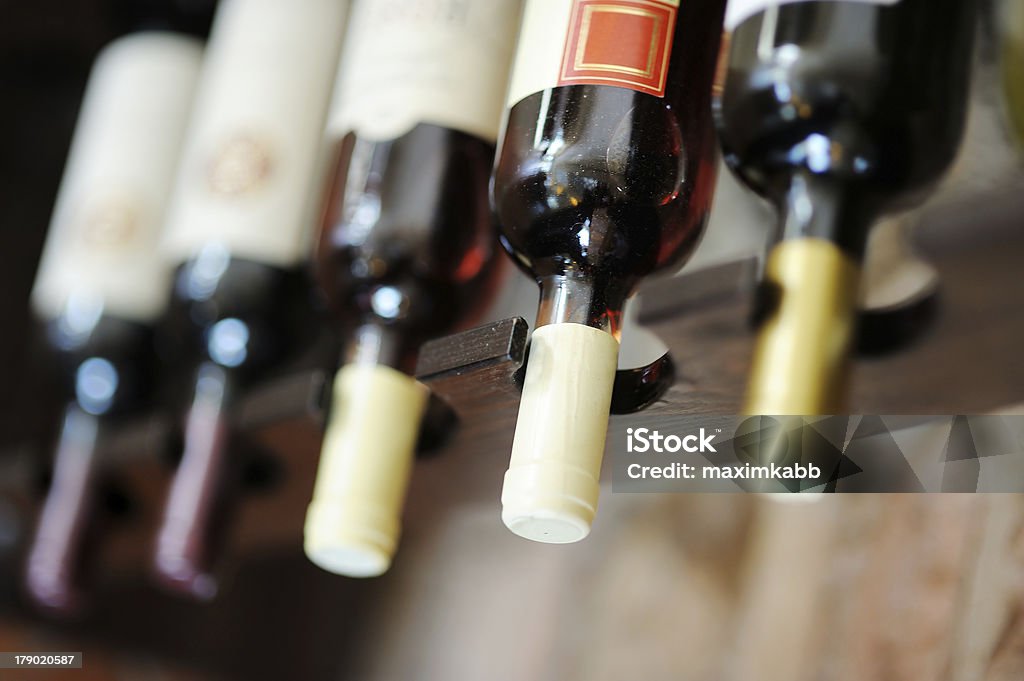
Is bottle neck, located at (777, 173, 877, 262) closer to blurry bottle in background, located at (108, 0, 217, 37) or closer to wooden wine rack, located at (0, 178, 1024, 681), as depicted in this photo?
wooden wine rack, located at (0, 178, 1024, 681)

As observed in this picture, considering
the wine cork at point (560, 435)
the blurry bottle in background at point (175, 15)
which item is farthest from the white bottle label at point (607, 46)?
the blurry bottle in background at point (175, 15)

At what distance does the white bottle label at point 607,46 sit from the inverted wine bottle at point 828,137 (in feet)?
0.15

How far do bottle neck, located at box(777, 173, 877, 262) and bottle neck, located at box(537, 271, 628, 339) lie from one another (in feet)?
0.29

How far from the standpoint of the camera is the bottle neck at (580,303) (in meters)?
0.47

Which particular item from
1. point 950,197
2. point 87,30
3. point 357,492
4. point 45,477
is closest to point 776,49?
point 950,197

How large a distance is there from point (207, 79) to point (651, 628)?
0.52 meters

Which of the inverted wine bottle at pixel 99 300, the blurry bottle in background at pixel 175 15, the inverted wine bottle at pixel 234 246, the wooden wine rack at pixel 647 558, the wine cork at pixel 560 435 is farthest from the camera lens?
the blurry bottle in background at pixel 175 15

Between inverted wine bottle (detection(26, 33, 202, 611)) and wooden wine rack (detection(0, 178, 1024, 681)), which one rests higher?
inverted wine bottle (detection(26, 33, 202, 611))

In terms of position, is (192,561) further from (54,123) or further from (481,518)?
(54,123)

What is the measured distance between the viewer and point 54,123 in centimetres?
118

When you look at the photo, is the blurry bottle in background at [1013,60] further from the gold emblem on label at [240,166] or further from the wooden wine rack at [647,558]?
the gold emblem on label at [240,166]

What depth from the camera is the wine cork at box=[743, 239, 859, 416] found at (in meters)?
0.47

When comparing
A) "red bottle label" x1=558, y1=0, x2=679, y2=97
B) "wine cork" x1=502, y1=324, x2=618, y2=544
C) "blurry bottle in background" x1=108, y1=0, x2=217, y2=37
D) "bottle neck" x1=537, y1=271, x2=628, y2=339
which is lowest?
"wine cork" x1=502, y1=324, x2=618, y2=544

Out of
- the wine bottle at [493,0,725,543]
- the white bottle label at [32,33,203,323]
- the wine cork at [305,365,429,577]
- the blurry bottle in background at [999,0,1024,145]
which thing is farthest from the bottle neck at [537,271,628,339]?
the white bottle label at [32,33,203,323]
